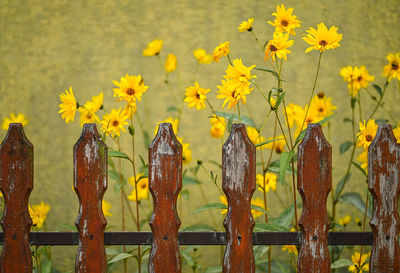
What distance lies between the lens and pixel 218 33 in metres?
2.40

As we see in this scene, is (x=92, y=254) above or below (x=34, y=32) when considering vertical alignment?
below

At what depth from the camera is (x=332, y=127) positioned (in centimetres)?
236

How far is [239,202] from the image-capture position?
1462mm

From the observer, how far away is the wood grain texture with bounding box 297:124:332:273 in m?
1.45

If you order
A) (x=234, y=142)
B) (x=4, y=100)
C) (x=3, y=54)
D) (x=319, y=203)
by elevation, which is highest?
(x=3, y=54)

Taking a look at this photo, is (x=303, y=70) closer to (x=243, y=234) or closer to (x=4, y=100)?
(x=243, y=234)

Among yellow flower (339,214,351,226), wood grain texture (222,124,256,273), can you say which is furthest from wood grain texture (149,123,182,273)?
yellow flower (339,214,351,226)

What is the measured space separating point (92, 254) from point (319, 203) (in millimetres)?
665

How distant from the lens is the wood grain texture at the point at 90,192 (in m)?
1.47

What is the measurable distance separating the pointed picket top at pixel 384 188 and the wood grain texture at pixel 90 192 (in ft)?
2.51

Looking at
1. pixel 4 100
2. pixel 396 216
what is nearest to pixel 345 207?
pixel 396 216

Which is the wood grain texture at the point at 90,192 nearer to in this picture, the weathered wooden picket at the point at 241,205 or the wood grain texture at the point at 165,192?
the weathered wooden picket at the point at 241,205

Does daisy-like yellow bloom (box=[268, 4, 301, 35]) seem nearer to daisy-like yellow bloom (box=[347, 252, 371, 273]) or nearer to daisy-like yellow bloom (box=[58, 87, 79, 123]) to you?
daisy-like yellow bloom (box=[58, 87, 79, 123])

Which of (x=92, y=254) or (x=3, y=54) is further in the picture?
(x=3, y=54)
